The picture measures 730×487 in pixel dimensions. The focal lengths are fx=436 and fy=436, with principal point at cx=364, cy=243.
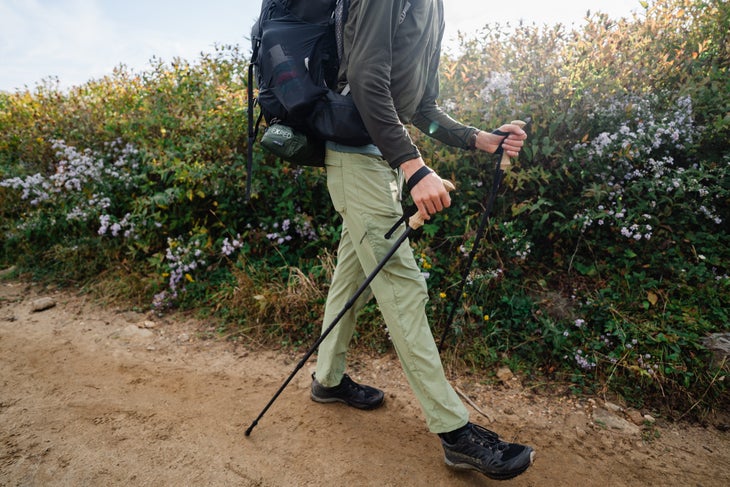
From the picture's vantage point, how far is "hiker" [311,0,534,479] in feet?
5.88

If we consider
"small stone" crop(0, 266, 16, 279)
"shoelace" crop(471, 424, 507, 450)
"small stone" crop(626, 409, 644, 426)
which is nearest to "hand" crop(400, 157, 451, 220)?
"shoelace" crop(471, 424, 507, 450)

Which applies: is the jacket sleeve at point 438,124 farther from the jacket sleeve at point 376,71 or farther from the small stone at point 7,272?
the small stone at point 7,272

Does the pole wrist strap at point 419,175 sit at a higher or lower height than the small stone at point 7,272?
higher

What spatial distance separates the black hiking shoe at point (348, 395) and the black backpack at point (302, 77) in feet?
4.82

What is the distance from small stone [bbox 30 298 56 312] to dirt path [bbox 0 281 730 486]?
77 centimetres

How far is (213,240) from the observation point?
14.6 feet

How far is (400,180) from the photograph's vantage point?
7.58 feet

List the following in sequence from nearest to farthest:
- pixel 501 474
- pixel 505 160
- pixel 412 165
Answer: pixel 412 165
pixel 501 474
pixel 505 160

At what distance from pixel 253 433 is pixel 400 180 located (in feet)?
5.36

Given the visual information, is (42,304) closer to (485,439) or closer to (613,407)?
(485,439)

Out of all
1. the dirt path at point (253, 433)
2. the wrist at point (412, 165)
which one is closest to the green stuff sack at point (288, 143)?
the wrist at point (412, 165)

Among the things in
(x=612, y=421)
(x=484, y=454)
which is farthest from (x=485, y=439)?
(x=612, y=421)

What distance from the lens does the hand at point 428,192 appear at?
6.05 feet

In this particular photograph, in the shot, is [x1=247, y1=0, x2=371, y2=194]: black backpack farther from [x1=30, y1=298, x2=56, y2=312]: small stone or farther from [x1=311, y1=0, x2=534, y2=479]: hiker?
[x1=30, y1=298, x2=56, y2=312]: small stone
